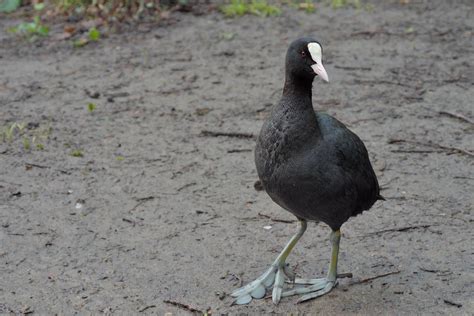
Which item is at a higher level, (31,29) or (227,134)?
(31,29)

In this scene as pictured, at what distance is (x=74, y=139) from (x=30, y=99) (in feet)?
2.90

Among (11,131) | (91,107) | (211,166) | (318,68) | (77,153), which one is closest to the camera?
(318,68)

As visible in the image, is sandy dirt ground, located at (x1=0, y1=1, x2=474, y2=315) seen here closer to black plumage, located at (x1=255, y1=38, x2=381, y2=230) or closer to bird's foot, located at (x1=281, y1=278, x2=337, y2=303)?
bird's foot, located at (x1=281, y1=278, x2=337, y2=303)

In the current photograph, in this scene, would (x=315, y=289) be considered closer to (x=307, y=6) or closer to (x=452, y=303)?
(x=452, y=303)

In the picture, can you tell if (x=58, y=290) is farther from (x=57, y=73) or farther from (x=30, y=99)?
(x=57, y=73)

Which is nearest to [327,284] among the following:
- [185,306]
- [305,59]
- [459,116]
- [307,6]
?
[185,306]

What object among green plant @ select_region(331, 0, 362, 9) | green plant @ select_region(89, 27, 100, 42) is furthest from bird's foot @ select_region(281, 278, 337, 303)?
green plant @ select_region(331, 0, 362, 9)

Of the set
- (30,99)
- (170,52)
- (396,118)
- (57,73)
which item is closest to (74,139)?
(30,99)

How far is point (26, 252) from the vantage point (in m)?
3.95

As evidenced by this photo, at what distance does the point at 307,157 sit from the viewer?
331cm

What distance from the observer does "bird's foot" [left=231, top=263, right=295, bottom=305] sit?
354 centimetres

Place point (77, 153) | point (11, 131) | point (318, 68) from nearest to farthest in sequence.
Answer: point (318, 68) → point (77, 153) → point (11, 131)

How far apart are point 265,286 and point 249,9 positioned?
15.6 feet

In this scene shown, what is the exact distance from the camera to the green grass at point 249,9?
306 inches
